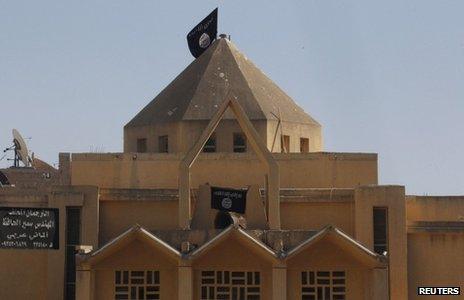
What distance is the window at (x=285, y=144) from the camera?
139 feet

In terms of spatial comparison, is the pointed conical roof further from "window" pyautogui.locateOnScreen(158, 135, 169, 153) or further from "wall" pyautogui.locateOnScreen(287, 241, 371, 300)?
"wall" pyautogui.locateOnScreen(287, 241, 371, 300)

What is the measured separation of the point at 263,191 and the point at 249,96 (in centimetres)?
440

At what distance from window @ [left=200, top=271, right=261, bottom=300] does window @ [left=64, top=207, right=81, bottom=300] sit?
16.7 feet

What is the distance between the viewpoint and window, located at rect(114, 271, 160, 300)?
36188 mm

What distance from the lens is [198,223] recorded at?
125 ft

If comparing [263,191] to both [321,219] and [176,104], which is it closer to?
[321,219]

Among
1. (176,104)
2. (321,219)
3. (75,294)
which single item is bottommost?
(75,294)

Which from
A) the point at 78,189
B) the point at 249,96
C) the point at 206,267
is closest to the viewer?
the point at 206,267

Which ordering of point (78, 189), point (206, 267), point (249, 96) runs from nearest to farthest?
point (206, 267), point (78, 189), point (249, 96)

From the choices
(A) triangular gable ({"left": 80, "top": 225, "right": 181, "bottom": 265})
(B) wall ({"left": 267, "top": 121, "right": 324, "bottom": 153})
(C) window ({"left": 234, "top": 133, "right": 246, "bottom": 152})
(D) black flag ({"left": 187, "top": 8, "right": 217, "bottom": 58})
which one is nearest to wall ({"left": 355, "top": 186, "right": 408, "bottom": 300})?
(B) wall ({"left": 267, "top": 121, "right": 324, "bottom": 153})

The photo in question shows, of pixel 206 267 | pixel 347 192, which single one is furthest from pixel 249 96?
pixel 206 267

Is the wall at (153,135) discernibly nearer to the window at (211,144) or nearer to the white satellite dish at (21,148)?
the window at (211,144)

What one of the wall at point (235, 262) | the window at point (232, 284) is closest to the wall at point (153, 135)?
the wall at point (235, 262)

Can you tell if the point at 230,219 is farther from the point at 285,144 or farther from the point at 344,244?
the point at 285,144
